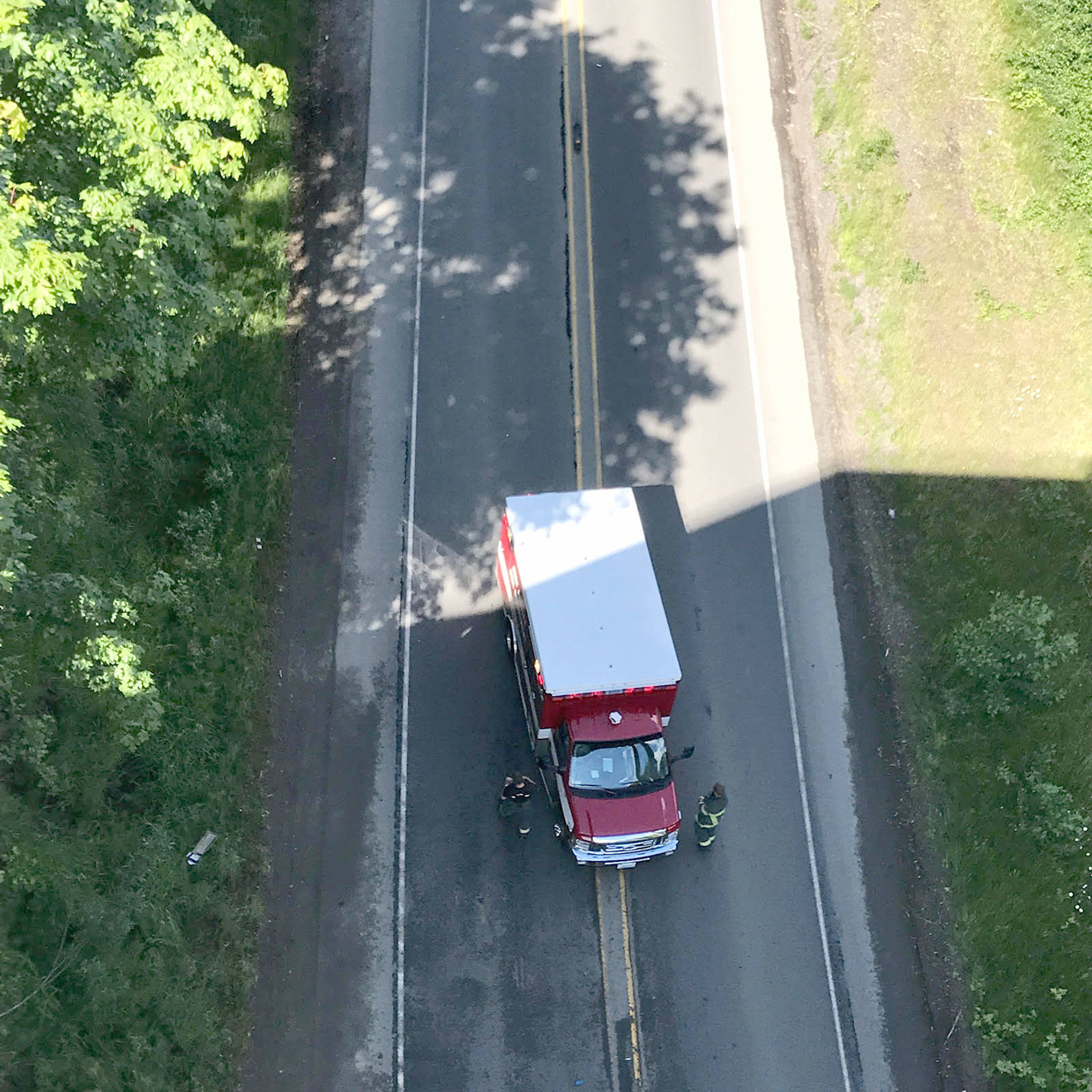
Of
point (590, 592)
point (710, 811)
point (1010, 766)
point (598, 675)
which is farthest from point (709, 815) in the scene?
point (1010, 766)

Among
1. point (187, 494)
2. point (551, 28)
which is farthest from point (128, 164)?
point (551, 28)

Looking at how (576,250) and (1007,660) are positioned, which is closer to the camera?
(1007,660)

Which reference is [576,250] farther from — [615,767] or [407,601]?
[615,767]

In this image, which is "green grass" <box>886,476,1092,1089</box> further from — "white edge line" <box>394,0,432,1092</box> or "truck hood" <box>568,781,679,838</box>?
"white edge line" <box>394,0,432,1092</box>

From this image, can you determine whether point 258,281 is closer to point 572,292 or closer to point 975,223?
point 572,292

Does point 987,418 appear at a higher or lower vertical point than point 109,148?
higher

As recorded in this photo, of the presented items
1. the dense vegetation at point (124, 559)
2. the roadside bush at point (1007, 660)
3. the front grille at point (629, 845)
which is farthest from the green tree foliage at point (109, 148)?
the roadside bush at point (1007, 660)
